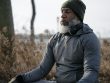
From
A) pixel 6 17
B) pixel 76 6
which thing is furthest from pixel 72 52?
pixel 6 17

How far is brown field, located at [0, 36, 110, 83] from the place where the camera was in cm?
1112

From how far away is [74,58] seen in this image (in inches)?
277

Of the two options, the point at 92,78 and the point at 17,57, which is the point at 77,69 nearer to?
the point at 92,78

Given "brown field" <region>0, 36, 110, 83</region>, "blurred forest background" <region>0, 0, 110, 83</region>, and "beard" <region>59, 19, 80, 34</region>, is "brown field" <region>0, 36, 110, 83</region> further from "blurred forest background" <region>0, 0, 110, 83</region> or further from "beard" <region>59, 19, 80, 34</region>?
"beard" <region>59, 19, 80, 34</region>

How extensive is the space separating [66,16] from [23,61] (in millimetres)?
4814

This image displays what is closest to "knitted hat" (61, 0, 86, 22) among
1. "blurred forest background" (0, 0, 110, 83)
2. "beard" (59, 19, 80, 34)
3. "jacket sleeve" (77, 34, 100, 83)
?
"beard" (59, 19, 80, 34)

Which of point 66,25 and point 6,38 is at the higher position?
point 66,25

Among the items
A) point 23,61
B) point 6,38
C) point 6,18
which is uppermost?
point 6,18

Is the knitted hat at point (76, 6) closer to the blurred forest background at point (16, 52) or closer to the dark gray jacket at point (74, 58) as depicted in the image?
the dark gray jacket at point (74, 58)

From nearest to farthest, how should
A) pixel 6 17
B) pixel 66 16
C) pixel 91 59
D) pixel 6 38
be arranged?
pixel 91 59
pixel 66 16
pixel 6 38
pixel 6 17

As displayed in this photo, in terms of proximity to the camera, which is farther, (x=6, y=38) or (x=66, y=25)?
(x=6, y=38)

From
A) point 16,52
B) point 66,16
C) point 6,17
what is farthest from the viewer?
point 6,17

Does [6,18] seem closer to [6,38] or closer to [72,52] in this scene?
[6,38]

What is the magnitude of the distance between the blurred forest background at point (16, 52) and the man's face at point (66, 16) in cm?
397
